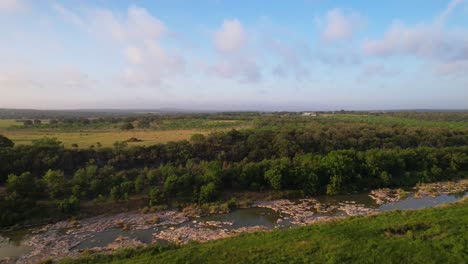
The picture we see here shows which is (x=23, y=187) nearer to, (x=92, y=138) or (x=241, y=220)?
(x=241, y=220)

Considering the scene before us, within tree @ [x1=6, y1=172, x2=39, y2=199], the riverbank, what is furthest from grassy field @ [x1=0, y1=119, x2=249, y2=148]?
the riverbank

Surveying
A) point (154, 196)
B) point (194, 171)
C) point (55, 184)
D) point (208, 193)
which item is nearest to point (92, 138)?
point (55, 184)

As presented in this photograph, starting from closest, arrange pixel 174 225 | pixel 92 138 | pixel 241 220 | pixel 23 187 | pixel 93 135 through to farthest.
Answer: pixel 174 225 → pixel 241 220 → pixel 23 187 → pixel 92 138 → pixel 93 135

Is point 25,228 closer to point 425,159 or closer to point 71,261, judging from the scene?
point 71,261

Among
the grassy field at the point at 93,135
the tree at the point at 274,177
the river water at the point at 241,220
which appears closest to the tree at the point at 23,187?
the river water at the point at 241,220

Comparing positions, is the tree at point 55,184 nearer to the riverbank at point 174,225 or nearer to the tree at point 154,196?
the riverbank at point 174,225

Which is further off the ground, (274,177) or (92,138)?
(92,138)
